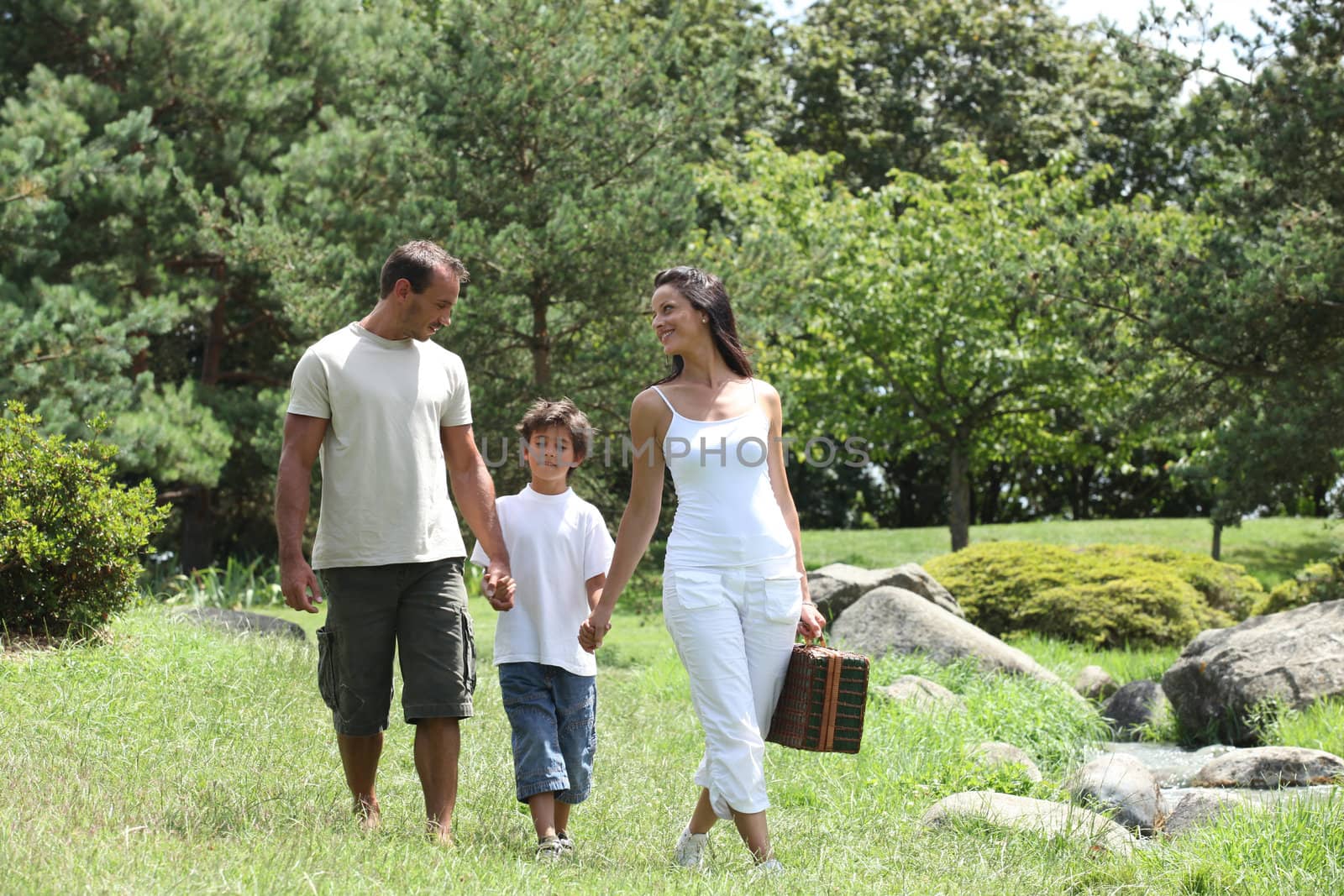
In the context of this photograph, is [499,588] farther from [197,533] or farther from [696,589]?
[197,533]

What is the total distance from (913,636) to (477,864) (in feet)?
20.1

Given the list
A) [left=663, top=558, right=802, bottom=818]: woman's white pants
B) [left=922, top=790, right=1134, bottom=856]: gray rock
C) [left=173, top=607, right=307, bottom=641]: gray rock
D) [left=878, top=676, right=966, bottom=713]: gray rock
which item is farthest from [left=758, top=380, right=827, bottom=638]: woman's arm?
[left=173, top=607, right=307, bottom=641]: gray rock

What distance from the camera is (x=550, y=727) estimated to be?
4.10 metres

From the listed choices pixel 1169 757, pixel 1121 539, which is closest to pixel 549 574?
pixel 1169 757

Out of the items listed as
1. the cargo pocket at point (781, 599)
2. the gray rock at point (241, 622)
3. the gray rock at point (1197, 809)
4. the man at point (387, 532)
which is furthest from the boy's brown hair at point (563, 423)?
the gray rock at point (241, 622)

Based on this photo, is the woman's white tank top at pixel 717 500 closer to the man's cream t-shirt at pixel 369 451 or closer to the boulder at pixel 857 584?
the man's cream t-shirt at pixel 369 451

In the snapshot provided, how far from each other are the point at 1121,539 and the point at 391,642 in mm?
18873

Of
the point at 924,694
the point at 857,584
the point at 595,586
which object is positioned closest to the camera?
the point at 595,586

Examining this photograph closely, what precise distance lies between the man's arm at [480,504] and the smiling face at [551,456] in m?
0.19

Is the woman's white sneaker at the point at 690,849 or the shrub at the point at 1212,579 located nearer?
the woman's white sneaker at the point at 690,849

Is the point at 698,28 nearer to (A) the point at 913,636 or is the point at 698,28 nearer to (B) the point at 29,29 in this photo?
(B) the point at 29,29

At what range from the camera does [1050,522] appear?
23578 mm

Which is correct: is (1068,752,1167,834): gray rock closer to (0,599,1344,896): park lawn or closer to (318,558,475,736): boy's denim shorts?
(0,599,1344,896): park lawn

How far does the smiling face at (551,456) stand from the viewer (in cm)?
424
